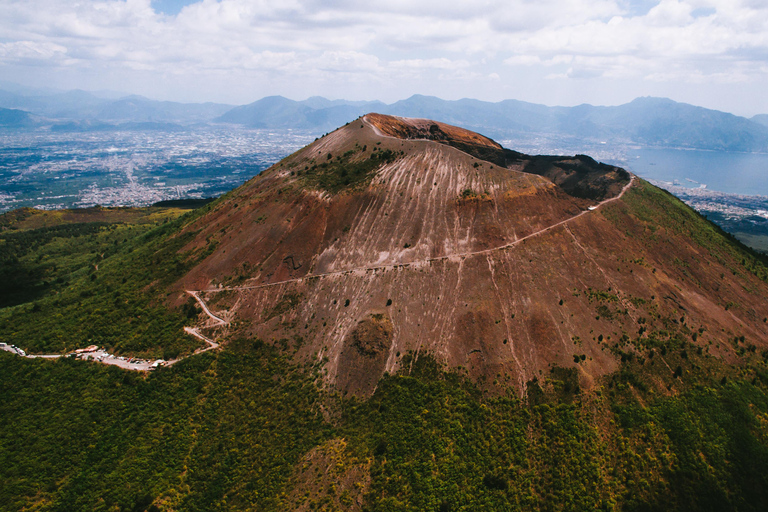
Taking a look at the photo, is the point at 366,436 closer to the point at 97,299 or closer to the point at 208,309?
the point at 208,309

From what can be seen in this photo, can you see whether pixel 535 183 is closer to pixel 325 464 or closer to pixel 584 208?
pixel 584 208

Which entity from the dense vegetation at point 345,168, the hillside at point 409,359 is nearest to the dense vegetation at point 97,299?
the hillside at point 409,359

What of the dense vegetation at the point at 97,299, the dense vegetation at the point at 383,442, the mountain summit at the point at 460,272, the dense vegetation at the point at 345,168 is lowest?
the dense vegetation at the point at 383,442

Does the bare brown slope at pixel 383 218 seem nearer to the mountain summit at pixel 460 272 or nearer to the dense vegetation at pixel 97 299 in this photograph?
the mountain summit at pixel 460 272

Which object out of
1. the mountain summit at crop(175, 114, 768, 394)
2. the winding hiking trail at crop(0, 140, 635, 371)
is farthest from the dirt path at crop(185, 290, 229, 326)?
the mountain summit at crop(175, 114, 768, 394)

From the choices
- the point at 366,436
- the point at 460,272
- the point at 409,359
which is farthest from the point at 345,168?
the point at 366,436

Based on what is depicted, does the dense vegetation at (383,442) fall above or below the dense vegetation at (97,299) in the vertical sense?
below

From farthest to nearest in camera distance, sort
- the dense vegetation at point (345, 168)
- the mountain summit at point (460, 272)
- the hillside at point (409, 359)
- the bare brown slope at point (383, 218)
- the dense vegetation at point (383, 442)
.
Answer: the dense vegetation at point (345, 168)
the bare brown slope at point (383, 218)
the mountain summit at point (460, 272)
the hillside at point (409, 359)
the dense vegetation at point (383, 442)
